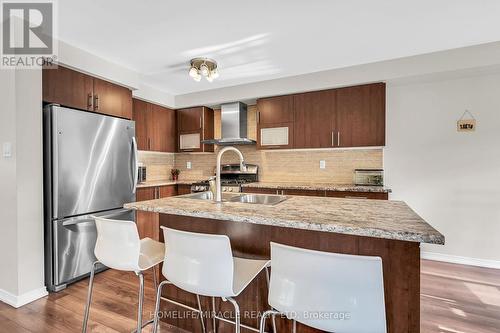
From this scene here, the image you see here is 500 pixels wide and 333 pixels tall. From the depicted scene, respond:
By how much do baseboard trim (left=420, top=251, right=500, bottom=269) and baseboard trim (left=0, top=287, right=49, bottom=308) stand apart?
13.9ft

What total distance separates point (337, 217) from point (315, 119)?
8.06 feet

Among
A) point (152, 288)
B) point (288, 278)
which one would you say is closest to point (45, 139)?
point (152, 288)

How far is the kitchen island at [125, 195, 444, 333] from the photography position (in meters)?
1.06

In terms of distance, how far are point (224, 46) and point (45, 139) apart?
1948 mm

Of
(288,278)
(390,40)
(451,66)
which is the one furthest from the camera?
(451,66)

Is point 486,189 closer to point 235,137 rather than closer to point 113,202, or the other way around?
point 235,137

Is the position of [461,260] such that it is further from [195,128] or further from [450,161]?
[195,128]

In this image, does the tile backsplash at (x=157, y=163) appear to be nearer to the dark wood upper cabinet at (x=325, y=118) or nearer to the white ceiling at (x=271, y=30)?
the white ceiling at (x=271, y=30)

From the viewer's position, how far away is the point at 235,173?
4.25m

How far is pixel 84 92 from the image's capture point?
2.68m

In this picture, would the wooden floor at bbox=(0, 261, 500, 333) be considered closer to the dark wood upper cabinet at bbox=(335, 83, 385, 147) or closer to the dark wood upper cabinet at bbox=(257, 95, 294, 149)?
the dark wood upper cabinet at bbox=(335, 83, 385, 147)

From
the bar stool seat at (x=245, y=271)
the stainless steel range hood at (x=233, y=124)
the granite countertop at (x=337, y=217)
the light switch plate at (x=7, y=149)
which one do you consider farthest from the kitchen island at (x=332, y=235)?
the stainless steel range hood at (x=233, y=124)

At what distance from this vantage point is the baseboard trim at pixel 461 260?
2.86 metres

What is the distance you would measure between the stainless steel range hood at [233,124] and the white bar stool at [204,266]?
2823 millimetres
